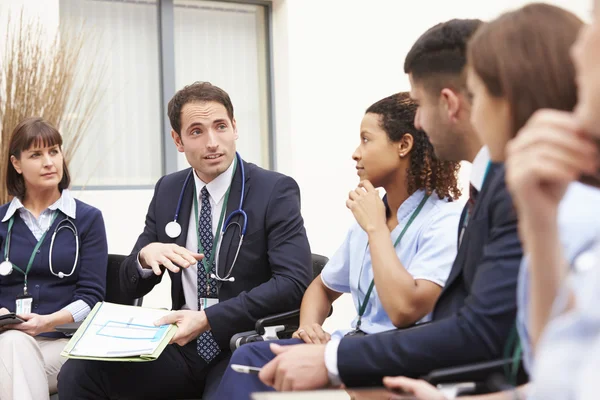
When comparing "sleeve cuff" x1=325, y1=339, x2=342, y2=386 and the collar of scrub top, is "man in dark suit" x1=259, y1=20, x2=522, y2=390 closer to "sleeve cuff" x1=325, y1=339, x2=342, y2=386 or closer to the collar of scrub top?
"sleeve cuff" x1=325, y1=339, x2=342, y2=386

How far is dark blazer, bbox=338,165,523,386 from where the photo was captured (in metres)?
1.41

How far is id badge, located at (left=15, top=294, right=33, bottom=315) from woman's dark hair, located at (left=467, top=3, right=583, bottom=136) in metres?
2.54

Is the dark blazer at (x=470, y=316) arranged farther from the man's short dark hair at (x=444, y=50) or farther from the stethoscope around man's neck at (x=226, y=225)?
the stethoscope around man's neck at (x=226, y=225)

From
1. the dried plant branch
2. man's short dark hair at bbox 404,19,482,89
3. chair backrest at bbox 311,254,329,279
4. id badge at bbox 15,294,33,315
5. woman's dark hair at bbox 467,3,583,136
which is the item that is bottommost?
id badge at bbox 15,294,33,315

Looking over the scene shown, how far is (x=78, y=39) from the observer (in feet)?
16.9

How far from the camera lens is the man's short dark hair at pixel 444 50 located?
188 cm

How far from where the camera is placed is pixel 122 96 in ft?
18.8

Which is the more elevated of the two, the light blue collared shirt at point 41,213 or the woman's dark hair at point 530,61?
the woman's dark hair at point 530,61

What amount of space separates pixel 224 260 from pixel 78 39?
3.03 m

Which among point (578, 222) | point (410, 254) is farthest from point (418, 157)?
point (578, 222)

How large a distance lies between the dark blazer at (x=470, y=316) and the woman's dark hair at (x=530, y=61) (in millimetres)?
310

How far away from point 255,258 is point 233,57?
3650 mm

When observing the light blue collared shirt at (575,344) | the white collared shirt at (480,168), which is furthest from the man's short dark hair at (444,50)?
the light blue collared shirt at (575,344)

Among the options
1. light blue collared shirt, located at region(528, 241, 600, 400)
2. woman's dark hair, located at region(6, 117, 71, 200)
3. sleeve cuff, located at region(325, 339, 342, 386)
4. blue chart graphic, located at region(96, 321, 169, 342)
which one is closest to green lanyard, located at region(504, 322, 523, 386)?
light blue collared shirt, located at region(528, 241, 600, 400)
